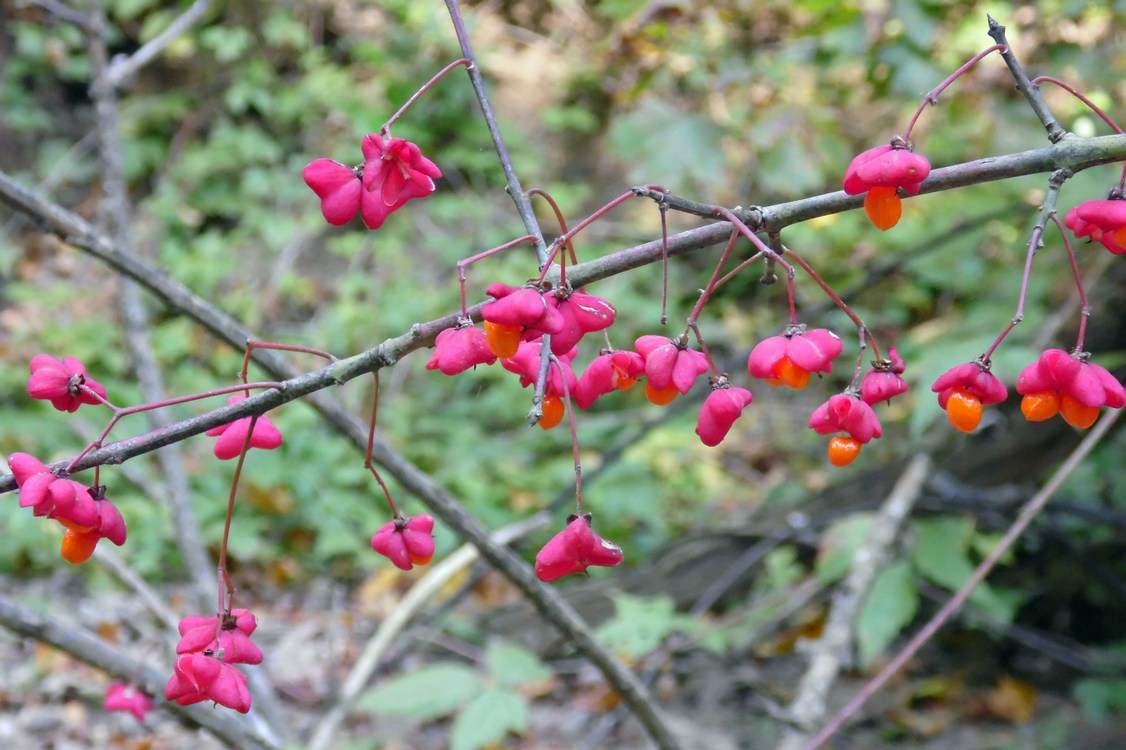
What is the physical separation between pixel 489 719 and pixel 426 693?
0.16 meters

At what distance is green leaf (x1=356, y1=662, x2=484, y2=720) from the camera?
2.09m

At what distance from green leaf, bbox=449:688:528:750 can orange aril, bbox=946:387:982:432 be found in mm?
1282

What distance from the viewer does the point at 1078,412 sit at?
96 cm

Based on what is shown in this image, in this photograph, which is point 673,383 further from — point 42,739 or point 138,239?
point 138,239

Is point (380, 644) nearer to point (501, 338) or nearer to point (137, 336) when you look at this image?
point (137, 336)

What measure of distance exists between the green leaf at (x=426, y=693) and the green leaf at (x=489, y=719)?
0.04 metres

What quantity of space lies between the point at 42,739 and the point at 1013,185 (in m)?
3.24

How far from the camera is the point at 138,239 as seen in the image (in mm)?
5652

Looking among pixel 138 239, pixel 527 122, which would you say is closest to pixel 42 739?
pixel 138 239

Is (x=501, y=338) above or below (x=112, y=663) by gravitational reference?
below

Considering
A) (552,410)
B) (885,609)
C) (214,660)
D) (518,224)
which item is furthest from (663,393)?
(518,224)

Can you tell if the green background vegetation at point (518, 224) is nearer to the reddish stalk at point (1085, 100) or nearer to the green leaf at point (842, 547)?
the green leaf at point (842, 547)

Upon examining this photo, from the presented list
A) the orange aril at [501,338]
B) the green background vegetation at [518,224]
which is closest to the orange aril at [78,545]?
the orange aril at [501,338]

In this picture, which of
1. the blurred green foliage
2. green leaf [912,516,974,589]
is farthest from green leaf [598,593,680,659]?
green leaf [912,516,974,589]
